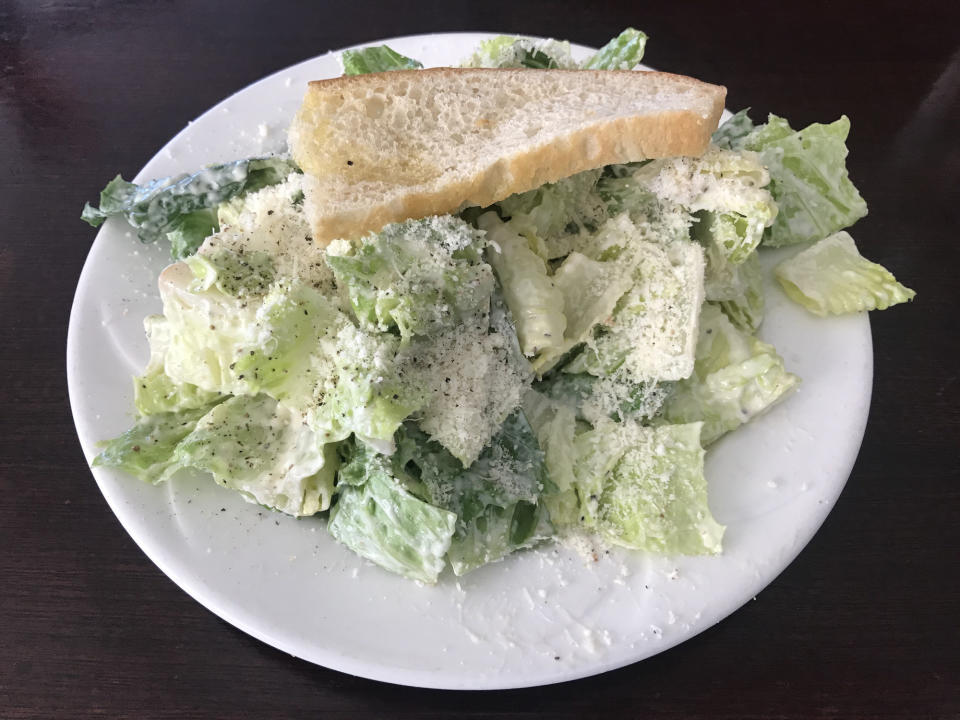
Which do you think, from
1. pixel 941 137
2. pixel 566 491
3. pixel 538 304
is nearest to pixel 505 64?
pixel 538 304

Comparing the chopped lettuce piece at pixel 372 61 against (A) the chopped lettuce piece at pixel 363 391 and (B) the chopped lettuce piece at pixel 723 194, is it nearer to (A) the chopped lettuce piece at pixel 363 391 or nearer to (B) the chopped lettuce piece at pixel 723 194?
(B) the chopped lettuce piece at pixel 723 194

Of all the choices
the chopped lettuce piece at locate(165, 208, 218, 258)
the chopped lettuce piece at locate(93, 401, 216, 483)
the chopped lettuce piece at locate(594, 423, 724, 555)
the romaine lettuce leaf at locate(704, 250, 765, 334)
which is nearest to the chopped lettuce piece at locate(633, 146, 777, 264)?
the romaine lettuce leaf at locate(704, 250, 765, 334)

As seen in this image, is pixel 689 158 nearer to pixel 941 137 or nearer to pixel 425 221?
pixel 425 221

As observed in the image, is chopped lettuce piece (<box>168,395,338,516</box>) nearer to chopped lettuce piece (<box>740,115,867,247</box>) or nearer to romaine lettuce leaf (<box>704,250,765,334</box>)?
romaine lettuce leaf (<box>704,250,765,334</box>)

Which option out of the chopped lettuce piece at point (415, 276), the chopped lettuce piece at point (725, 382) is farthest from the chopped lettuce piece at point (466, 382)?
the chopped lettuce piece at point (725, 382)

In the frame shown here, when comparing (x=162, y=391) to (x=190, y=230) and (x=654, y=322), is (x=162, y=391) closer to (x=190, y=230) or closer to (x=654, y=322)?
(x=190, y=230)

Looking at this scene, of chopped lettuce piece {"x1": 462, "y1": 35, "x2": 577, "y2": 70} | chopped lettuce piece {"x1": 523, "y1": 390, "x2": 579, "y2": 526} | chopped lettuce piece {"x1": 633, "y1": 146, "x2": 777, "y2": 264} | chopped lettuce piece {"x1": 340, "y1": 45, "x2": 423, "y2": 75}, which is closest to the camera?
chopped lettuce piece {"x1": 523, "y1": 390, "x2": 579, "y2": 526}
